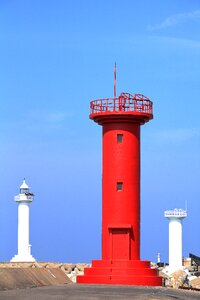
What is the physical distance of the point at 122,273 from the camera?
41.8 m

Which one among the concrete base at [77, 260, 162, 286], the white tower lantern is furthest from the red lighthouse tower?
the white tower lantern

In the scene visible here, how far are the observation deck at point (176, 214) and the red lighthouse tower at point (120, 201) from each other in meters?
24.4

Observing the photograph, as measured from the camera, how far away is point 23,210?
69312 mm

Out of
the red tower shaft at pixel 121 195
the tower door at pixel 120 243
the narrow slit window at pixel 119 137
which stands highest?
the narrow slit window at pixel 119 137

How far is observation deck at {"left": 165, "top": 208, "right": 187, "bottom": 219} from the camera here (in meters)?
67.0

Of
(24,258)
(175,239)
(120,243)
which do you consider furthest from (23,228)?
(120,243)

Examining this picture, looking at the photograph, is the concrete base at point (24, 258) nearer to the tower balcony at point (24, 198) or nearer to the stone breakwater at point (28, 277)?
the tower balcony at point (24, 198)

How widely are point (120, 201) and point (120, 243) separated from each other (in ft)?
5.90

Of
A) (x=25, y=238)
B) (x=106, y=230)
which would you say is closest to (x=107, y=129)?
(x=106, y=230)

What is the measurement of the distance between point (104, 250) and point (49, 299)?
46.8 feet

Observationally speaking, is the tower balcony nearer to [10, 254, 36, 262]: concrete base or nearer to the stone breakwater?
[10, 254, 36, 262]: concrete base

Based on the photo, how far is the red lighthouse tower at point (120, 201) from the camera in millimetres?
42094

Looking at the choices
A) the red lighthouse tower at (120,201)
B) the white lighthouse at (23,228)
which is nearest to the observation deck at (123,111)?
the red lighthouse tower at (120,201)

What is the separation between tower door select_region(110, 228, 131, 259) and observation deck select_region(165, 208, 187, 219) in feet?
81.1
